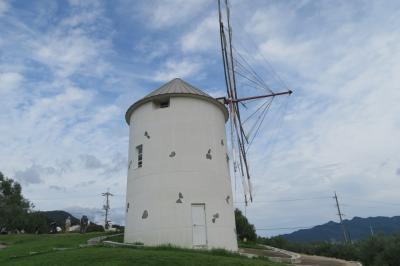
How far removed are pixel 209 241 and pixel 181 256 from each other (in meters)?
5.37

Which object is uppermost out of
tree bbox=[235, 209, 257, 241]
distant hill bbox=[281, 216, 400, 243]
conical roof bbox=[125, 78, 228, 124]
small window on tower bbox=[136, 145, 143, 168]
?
distant hill bbox=[281, 216, 400, 243]

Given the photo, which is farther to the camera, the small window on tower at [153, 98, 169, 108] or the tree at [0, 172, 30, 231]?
the tree at [0, 172, 30, 231]

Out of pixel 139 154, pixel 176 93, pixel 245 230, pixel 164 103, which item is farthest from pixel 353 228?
pixel 176 93

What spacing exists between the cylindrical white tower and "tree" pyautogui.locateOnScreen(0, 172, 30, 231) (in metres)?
36.1

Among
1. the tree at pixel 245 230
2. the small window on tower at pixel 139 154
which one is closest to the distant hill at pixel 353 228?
the tree at pixel 245 230

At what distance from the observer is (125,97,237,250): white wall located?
1858 centimetres

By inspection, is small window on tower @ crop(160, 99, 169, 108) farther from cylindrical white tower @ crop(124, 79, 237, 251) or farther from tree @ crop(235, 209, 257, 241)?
tree @ crop(235, 209, 257, 241)

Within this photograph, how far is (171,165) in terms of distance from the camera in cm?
1938

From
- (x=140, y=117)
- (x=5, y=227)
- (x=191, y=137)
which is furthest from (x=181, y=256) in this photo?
(x=5, y=227)

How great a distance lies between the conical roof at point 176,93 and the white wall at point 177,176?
0.28 m

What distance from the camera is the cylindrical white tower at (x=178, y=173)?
1858 centimetres

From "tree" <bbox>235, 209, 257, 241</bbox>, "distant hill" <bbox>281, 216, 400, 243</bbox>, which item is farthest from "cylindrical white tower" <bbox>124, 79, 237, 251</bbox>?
"distant hill" <bbox>281, 216, 400, 243</bbox>

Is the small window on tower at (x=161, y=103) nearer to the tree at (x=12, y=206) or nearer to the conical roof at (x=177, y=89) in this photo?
the conical roof at (x=177, y=89)

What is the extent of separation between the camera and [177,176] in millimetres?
19141
